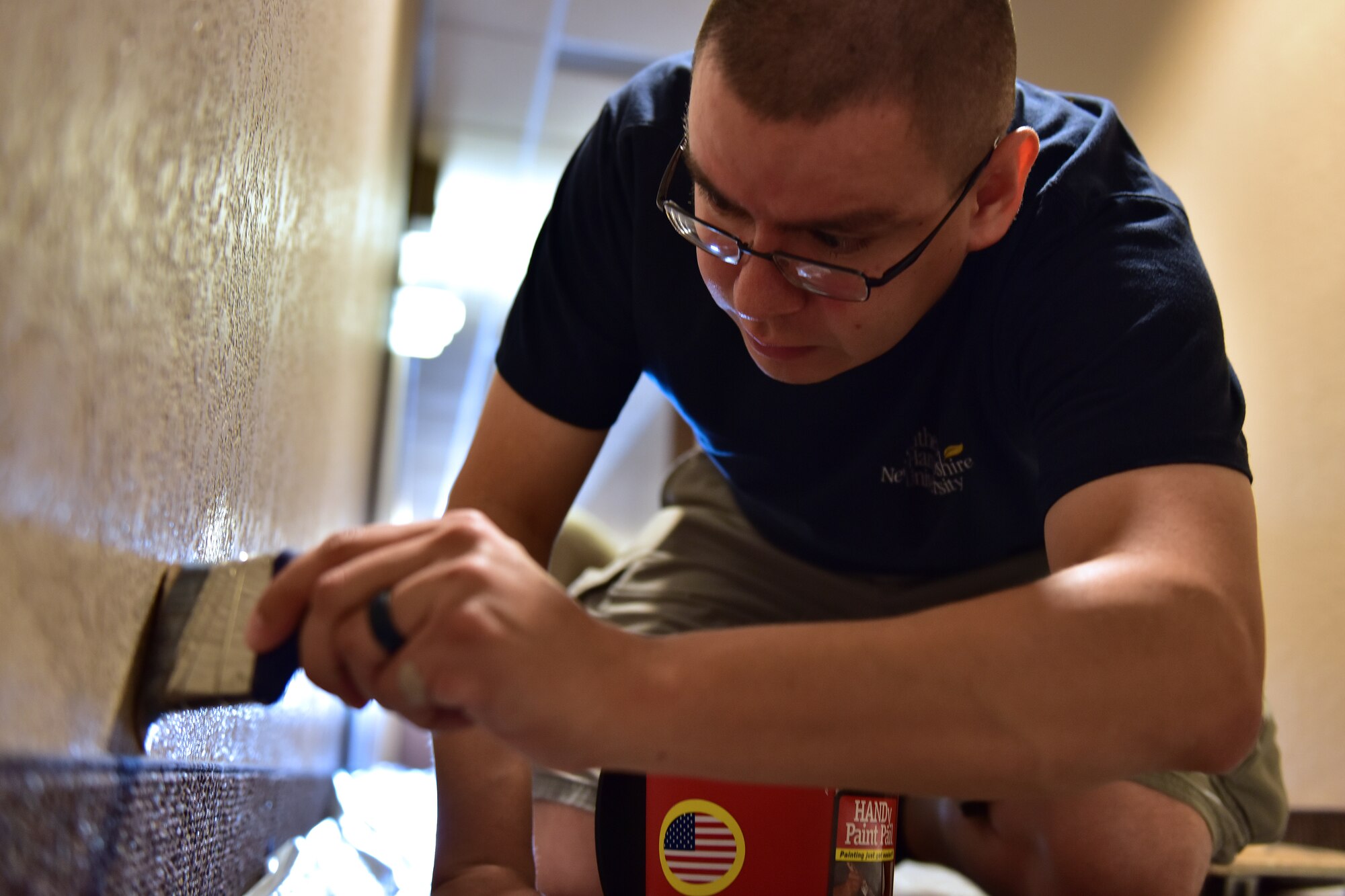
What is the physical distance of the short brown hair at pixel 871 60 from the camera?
2.41 feet

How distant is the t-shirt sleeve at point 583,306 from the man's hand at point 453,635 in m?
0.54

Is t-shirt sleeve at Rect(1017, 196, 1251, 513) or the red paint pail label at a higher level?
t-shirt sleeve at Rect(1017, 196, 1251, 513)

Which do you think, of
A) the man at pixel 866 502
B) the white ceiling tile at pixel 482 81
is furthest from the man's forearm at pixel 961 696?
the white ceiling tile at pixel 482 81

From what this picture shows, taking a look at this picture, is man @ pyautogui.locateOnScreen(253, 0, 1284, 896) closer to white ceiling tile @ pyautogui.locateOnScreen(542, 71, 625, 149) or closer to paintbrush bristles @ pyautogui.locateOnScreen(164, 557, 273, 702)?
paintbrush bristles @ pyautogui.locateOnScreen(164, 557, 273, 702)

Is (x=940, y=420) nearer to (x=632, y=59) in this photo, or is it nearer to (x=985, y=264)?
(x=985, y=264)

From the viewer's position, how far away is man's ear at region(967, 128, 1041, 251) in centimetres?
84

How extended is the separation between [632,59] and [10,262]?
2810mm

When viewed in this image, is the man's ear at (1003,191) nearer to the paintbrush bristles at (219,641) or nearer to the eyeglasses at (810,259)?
the eyeglasses at (810,259)

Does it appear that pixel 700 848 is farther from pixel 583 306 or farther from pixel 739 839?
pixel 583 306

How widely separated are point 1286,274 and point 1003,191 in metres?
1.25

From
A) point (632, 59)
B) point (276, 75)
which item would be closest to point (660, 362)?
point (276, 75)

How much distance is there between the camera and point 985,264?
92cm

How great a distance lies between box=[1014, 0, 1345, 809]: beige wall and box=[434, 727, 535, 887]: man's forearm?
137 cm

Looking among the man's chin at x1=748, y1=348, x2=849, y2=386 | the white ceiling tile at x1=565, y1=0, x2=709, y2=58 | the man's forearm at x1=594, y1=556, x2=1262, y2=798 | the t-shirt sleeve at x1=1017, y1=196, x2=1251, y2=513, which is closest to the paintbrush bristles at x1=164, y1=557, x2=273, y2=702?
the man's forearm at x1=594, y1=556, x2=1262, y2=798
